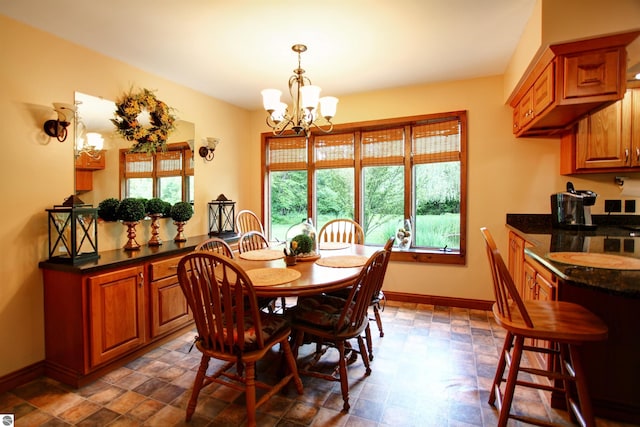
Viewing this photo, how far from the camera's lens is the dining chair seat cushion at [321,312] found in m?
1.95

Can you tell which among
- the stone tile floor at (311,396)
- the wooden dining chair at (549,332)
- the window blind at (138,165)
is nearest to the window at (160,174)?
the window blind at (138,165)

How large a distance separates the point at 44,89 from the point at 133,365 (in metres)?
2.16

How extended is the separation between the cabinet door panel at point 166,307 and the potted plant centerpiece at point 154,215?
0.46 meters

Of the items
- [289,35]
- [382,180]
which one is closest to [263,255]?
[289,35]

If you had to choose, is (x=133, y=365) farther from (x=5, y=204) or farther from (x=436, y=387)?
(x=436, y=387)

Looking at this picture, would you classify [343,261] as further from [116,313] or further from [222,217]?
[222,217]

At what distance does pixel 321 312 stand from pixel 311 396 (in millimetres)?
520

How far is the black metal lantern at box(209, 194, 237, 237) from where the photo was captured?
3.78m

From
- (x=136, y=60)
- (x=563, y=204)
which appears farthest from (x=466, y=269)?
(x=136, y=60)

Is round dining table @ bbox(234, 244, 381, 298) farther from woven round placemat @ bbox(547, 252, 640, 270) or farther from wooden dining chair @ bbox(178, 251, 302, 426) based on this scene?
woven round placemat @ bbox(547, 252, 640, 270)

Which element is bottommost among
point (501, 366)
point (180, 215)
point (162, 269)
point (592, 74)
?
point (501, 366)

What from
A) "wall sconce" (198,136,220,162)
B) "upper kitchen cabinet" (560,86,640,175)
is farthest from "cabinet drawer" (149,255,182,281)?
"upper kitchen cabinet" (560,86,640,175)

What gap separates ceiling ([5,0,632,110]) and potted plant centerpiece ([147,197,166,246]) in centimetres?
130

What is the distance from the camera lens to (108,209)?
264 cm
